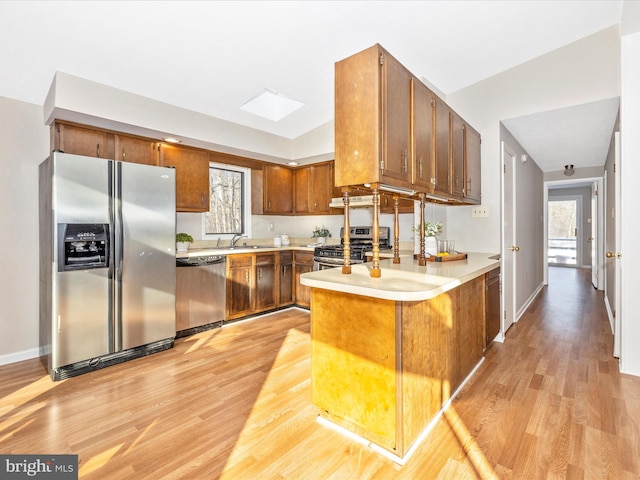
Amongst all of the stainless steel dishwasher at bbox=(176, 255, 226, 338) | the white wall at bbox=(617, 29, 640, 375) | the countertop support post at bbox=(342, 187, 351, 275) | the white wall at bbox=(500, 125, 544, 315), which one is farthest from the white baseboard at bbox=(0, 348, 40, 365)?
the white wall at bbox=(617, 29, 640, 375)

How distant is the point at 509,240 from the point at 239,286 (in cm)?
332

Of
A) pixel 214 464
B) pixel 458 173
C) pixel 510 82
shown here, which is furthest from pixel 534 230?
pixel 214 464

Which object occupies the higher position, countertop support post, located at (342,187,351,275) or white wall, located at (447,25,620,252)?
white wall, located at (447,25,620,252)

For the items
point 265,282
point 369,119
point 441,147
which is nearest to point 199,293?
point 265,282

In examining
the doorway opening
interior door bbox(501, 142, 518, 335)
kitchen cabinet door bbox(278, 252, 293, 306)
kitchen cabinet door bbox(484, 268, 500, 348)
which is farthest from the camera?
the doorway opening

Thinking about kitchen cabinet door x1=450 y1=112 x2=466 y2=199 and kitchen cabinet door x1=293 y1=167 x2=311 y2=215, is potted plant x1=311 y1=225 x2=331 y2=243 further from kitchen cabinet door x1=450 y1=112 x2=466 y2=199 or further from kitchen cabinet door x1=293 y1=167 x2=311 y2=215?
kitchen cabinet door x1=450 y1=112 x2=466 y2=199

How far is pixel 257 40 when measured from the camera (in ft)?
9.13

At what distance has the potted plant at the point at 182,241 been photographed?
12.5ft

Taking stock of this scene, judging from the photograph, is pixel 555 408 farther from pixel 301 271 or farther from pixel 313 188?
pixel 313 188

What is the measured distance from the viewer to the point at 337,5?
96.3 inches

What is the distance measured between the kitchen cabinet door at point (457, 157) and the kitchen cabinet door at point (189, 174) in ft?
9.31

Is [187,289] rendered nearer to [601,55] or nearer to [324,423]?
[324,423]

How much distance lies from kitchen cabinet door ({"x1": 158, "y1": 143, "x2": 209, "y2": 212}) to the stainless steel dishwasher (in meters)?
0.71

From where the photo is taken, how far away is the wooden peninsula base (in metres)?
1.62
